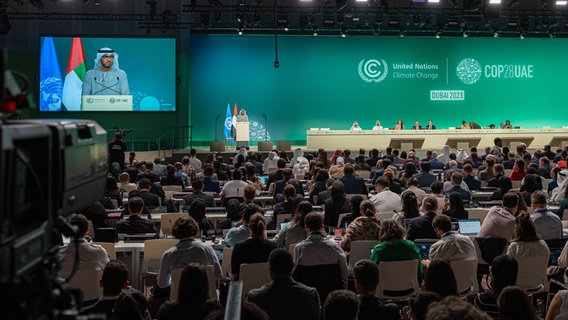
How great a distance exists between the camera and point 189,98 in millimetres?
23688

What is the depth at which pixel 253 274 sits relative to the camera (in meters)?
5.65

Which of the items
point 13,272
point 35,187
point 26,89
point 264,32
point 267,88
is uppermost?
point 264,32

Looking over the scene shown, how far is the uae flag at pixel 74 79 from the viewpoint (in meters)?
20.3

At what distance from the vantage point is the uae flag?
20328 mm

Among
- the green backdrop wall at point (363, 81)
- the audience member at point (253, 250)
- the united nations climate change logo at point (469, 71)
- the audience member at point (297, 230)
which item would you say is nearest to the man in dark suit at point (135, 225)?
the audience member at point (297, 230)

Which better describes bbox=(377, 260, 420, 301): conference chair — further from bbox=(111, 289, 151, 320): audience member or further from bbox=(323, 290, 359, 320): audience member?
bbox=(111, 289, 151, 320): audience member

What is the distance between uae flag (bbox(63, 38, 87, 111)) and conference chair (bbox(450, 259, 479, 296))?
54.0ft

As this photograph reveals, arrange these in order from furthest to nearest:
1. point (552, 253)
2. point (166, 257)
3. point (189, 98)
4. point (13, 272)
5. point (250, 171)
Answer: point (189, 98), point (250, 171), point (552, 253), point (166, 257), point (13, 272)

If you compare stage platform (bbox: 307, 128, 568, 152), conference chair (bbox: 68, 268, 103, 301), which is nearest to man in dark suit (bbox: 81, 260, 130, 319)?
conference chair (bbox: 68, 268, 103, 301)

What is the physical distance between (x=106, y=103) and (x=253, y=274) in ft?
52.3

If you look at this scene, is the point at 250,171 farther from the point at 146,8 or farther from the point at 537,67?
the point at 537,67

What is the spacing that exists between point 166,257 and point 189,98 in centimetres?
1827

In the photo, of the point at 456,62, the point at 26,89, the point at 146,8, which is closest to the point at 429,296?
the point at 26,89

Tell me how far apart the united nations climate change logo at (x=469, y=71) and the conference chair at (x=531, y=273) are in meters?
19.6
